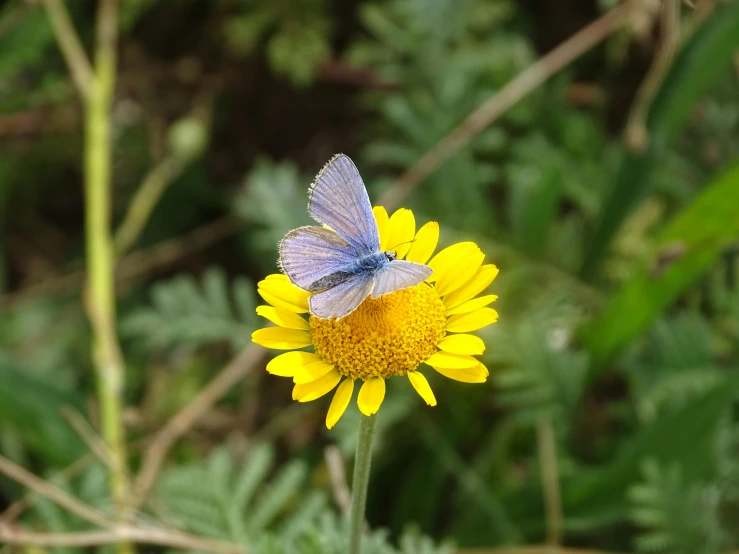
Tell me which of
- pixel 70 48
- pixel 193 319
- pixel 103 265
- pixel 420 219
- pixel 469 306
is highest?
pixel 70 48

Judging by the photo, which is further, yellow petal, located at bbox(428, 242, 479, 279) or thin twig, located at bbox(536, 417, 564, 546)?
thin twig, located at bbox(536, 417, 564, 546)

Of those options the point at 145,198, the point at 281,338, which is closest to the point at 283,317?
the point at 281,338

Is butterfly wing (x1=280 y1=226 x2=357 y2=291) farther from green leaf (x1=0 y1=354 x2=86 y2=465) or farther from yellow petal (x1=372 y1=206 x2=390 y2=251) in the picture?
green leaf (x1=0 y1=354 x2=86 y2=465)

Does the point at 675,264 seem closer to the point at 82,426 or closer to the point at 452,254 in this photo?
the point at 452,254

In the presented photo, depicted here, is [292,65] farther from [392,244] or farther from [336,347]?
[336,347]

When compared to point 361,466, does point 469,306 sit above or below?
above

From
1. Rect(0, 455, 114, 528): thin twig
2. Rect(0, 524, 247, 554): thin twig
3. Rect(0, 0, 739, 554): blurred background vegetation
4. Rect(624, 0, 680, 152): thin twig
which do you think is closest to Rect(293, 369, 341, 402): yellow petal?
Rect(0, 0, 739, 554): blurred background vegetation
